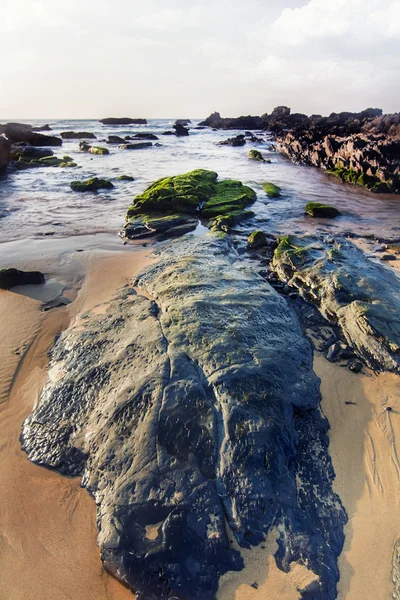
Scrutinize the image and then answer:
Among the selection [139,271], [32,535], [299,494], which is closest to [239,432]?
[299,494]

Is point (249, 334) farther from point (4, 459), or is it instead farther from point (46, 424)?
point (4, 459)

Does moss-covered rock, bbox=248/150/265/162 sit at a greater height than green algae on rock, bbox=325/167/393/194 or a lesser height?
greater

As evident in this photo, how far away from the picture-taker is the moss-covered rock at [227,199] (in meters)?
11.9

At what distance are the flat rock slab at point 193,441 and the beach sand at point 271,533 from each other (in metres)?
0.12

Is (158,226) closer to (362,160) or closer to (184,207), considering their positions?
(184,207)

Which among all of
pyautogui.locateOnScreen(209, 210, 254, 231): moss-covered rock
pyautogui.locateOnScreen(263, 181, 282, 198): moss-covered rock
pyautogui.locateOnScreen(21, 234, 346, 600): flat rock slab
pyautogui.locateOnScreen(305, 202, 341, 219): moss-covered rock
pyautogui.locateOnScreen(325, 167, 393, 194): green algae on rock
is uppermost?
pyautogui.locateOnScreen(325, 167, 393, 194): green algae on rock

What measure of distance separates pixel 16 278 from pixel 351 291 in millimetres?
6502

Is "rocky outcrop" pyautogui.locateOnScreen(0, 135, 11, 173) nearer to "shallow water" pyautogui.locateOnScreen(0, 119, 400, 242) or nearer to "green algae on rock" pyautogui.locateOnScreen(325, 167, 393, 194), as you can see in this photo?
"shallow water" pyautogui.locateOnScreen(0, 119, 400, 242)

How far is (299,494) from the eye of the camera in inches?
123

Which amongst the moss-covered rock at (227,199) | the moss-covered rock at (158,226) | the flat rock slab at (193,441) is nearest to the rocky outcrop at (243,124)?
the moss-covered rock at (227,199)

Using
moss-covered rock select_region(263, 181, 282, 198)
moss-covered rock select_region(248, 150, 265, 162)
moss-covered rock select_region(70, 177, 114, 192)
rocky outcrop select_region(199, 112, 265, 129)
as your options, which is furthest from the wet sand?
rocky outcrop select_region(199, 112, 265, 129)

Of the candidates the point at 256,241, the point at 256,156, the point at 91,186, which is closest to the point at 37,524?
the point at 256,241

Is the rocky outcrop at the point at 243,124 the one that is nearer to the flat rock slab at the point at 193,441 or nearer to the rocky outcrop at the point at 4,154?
the rocky outcrop at the point at 4,154

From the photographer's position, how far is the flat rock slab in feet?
9.05
